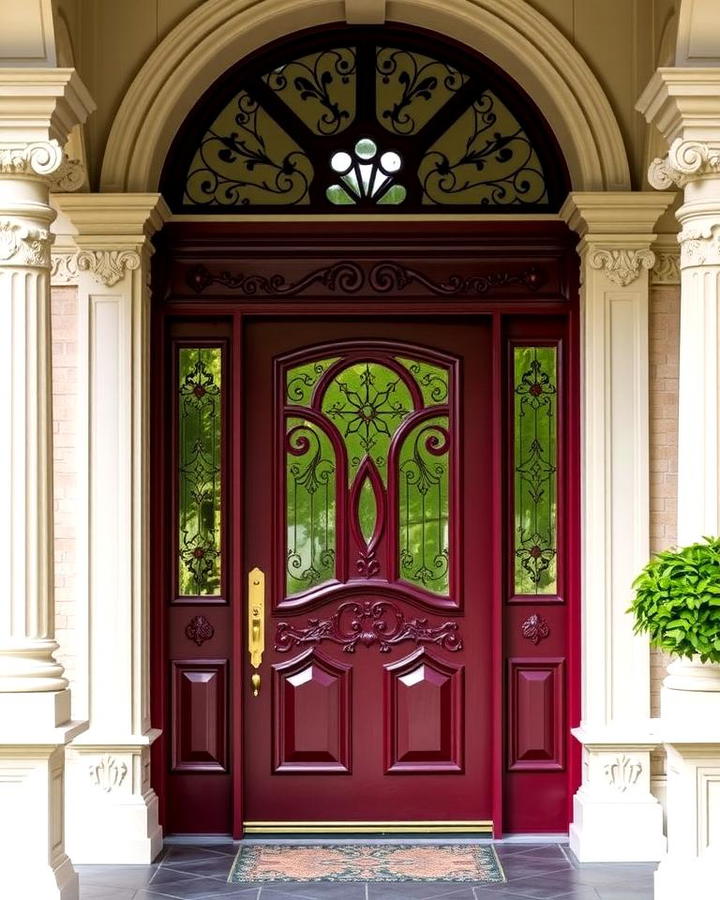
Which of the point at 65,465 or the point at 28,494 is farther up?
the point at 65,465

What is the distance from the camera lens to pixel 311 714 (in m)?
8.06

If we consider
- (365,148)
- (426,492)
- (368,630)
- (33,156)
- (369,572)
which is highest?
(365,148)

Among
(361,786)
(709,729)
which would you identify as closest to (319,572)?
(361,786)

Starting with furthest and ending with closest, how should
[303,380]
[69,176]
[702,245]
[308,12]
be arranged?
[303,380] < [308,12] < [69,176] < [702,245]

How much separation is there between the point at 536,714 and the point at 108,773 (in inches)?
89.1

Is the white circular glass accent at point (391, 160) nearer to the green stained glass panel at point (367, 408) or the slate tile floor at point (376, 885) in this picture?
the green stained glass panel at point (367, 408)

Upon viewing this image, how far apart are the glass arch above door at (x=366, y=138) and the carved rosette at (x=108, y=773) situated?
2.92m

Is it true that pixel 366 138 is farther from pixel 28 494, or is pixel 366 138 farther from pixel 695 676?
pixel 695 676

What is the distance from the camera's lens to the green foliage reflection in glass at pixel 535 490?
26.4ft

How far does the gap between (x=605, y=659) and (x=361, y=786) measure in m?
1.49

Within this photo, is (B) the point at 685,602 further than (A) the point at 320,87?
No

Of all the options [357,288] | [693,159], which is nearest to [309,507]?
[357,288]

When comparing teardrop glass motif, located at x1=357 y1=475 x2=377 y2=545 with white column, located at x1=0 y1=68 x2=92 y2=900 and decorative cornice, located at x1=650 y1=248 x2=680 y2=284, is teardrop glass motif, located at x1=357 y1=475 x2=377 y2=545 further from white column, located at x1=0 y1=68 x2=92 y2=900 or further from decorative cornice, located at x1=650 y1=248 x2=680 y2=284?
white column, located at x1=0 y1=68 x2=92 y2=900

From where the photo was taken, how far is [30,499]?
20.6ft
